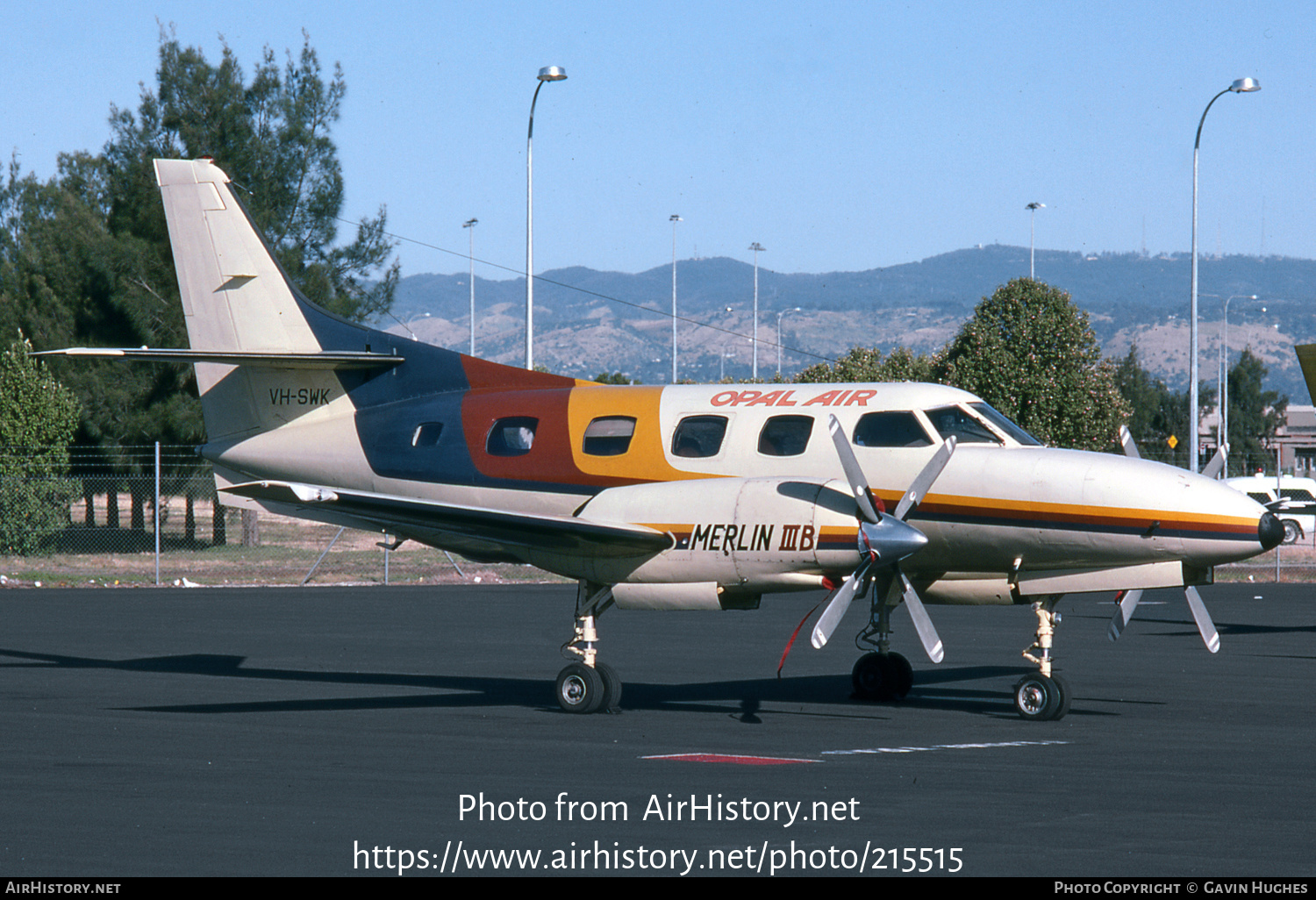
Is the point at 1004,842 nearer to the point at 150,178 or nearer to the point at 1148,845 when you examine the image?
the point at 1148,845

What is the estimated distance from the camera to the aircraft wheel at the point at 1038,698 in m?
14.2

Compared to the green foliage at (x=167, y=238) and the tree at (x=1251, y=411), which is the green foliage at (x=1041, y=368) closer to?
the green foliage at (x=167, y=238)

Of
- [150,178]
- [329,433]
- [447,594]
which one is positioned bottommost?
[447,594]

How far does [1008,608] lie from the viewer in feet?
95.7

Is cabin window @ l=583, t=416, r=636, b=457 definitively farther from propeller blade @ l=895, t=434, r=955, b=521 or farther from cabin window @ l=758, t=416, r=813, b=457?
propeller blade @ l=895, t=434, r=955, b=521

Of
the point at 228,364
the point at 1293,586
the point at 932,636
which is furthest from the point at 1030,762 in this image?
the point at 1293,586

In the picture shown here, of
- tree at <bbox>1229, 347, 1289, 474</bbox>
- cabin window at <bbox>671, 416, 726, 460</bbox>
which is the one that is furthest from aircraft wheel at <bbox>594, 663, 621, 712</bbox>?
tree at <bbox>1229, 347, 1289, 474</bbox>

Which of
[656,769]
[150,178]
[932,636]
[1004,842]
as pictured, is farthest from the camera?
[150,178]

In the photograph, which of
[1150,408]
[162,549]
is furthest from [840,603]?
[1150,408]

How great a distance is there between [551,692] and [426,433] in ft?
11.1

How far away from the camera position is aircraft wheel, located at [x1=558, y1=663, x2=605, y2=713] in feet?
48.3

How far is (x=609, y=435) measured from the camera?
15.6 m

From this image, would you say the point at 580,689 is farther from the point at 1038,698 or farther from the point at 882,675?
the point at 1038,698

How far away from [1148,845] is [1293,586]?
2905 centimetres
